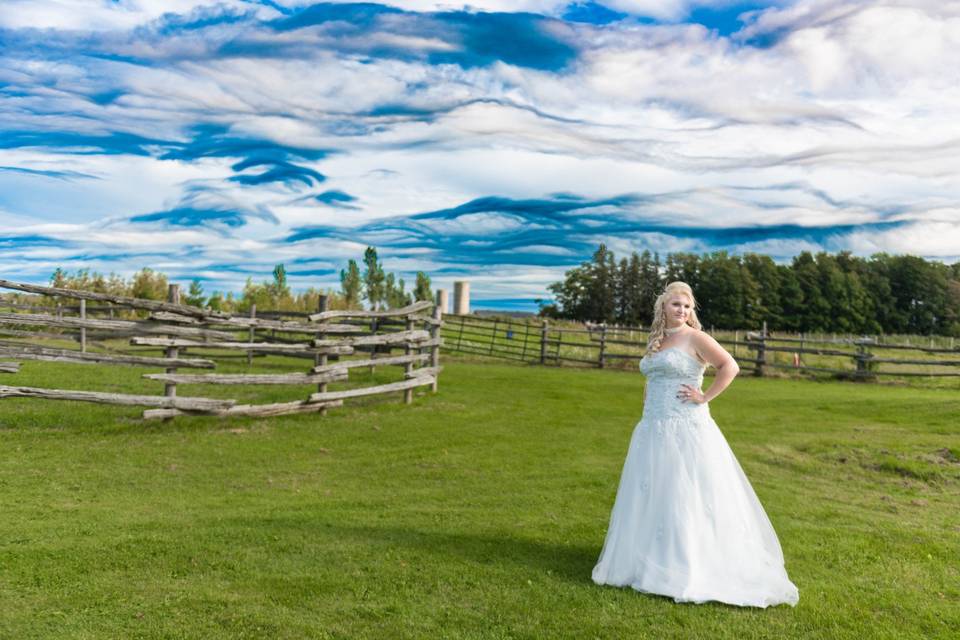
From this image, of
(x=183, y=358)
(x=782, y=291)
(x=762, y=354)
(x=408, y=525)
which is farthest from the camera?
(x=782, y=291)

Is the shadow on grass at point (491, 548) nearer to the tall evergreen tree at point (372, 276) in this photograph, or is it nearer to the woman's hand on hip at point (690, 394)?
the woman's hand on hip at point (690, 394)

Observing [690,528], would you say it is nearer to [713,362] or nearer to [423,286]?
[713,362]

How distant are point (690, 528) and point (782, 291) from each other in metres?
65.0

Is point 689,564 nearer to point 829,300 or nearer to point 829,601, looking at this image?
point 829,601

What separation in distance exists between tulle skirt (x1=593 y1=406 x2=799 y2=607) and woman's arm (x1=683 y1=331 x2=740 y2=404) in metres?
0.12

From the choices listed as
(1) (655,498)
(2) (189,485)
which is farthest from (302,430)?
(1) (655,498)

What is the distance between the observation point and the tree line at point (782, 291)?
202 ft

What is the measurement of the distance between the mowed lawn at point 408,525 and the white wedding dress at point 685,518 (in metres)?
0.16

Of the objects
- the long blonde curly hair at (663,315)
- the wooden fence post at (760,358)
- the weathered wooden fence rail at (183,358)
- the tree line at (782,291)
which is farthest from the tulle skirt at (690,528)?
the tree line at (782,291)

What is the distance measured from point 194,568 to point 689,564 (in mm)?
3506

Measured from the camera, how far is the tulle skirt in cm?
475

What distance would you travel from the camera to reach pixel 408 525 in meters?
6.59

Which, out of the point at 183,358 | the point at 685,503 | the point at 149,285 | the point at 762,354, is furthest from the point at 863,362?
the point at 149,285

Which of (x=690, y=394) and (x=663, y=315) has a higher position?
(x=663, y=315)
